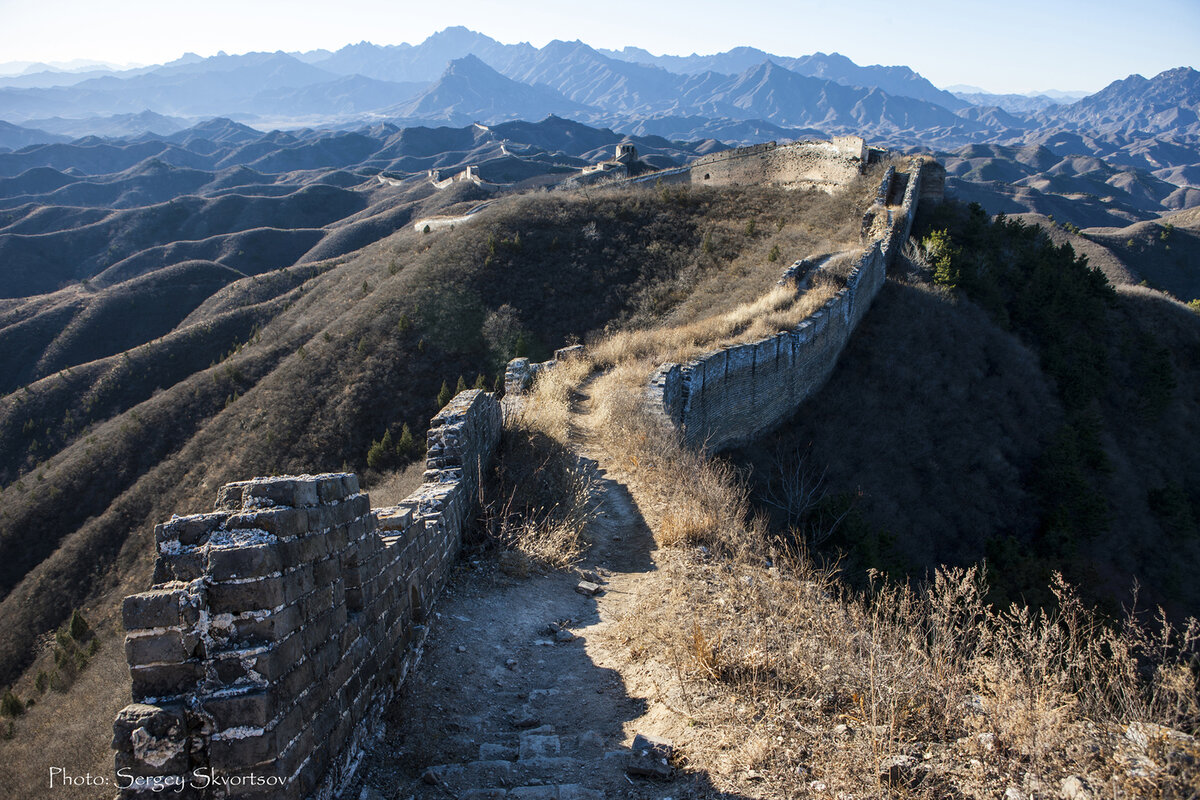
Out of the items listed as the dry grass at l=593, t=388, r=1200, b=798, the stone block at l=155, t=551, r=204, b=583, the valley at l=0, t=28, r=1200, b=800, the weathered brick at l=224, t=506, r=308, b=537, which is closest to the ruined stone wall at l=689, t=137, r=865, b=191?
the valley at l=0, t=28, r=1200, b=800

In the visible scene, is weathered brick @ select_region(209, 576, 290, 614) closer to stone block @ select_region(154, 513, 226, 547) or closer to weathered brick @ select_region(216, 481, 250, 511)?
stone block @ select_region(154, 513, 226, 547)

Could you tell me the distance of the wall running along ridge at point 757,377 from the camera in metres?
10.8

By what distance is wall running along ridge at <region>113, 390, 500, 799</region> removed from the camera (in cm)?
262

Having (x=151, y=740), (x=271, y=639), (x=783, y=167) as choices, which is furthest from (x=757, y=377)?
(x=783, y=167)

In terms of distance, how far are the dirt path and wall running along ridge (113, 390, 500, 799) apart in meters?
0.42

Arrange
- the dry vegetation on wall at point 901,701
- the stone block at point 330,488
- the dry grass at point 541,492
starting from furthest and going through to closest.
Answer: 1. the dry grass at point 541,492
2. the stone block at point 330,488
3. the dry vegetation on wall at point 901,701

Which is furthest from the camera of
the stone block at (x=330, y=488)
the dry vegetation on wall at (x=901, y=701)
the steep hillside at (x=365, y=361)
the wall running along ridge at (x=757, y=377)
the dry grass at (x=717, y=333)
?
the steep hillside at (x=365, y=361)

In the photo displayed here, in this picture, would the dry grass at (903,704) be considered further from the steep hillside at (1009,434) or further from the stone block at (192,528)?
the steep hillside at (1009,434)

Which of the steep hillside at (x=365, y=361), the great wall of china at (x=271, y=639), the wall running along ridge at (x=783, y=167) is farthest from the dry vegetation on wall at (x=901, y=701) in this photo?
the wall running along ridge at (x=783, y=167)

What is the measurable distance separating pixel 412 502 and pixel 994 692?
4281 mm

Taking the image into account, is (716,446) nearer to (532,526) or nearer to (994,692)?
(532,526)

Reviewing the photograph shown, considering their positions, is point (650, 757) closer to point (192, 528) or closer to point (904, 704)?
point (904, 704)

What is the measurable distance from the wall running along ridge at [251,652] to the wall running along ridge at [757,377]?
655 centimetres

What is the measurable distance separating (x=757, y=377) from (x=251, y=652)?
445 inches
